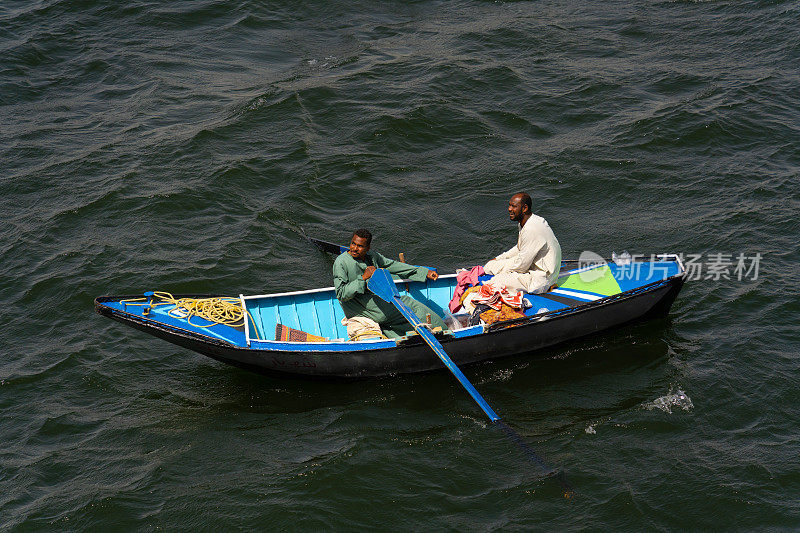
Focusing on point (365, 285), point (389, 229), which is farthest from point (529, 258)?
point (389, 229)

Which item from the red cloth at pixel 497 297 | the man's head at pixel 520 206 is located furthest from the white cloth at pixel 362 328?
the man's head at pixel 520 206

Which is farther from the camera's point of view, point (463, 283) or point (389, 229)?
point (389, 229)

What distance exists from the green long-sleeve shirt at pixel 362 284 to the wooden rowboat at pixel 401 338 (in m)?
0.44

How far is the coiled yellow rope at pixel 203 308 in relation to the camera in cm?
1022

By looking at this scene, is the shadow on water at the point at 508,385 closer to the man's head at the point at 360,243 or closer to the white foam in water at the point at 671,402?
the white foam in water at the point at 671,402

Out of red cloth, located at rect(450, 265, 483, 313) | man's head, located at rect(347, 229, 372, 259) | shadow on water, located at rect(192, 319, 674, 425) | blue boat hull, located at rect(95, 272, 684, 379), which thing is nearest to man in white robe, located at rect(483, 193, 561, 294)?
red cloth, located at rect(450, 265, 483, 313)

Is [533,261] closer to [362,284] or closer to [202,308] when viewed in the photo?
[362,284]

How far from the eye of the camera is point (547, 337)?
35.4 ft

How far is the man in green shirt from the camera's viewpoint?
10117 millimetres

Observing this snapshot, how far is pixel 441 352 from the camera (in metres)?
9.79

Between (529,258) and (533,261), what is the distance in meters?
0.15

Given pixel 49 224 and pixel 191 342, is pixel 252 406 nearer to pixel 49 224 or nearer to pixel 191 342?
pixel 191 342

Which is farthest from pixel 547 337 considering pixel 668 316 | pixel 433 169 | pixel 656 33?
pixel 656 33

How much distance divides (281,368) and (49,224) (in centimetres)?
615
